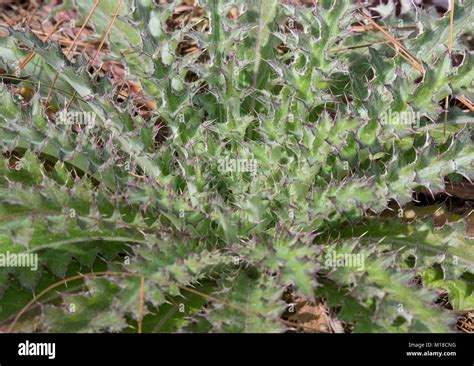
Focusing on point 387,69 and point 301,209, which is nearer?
point 301,209

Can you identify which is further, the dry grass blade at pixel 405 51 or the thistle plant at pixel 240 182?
the dry grass blade at pixel 405 51

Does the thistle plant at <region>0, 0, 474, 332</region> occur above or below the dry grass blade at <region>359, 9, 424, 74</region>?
below

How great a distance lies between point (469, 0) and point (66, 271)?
6.91 feet

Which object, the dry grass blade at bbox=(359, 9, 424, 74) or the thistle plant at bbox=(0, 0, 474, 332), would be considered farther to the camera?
the dry grass blade at bbox=(359, 9, 424, 74)

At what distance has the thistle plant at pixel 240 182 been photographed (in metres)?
2.33

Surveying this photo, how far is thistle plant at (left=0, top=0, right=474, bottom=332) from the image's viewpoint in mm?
2334

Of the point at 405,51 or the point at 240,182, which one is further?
the point at 405,51

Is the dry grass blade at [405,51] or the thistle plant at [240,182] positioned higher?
the dry grass blade at [405,51]

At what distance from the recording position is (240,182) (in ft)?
8.95

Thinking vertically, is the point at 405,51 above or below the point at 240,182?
above
